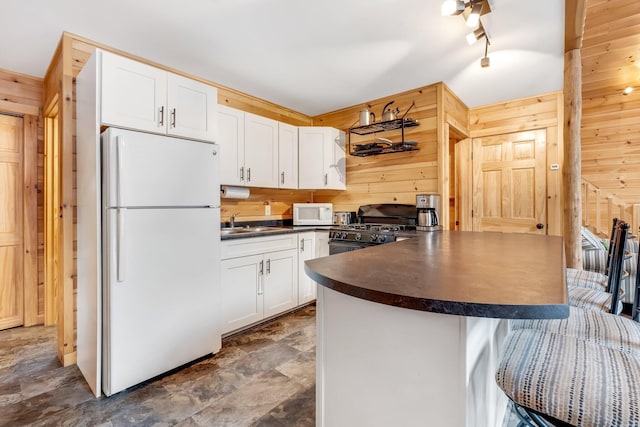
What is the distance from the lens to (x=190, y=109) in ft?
7.61

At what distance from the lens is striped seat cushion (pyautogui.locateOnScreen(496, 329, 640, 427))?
68 centimetres

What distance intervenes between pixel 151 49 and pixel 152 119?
780mm

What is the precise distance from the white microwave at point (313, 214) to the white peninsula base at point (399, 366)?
263cm

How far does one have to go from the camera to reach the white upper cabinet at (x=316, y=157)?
12.3 feet

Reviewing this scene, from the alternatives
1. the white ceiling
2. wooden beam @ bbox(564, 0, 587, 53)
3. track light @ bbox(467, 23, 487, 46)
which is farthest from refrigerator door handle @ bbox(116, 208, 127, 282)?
wooden beam @ bbox(564, 0, 587, 53)

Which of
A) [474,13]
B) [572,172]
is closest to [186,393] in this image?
[474,13]

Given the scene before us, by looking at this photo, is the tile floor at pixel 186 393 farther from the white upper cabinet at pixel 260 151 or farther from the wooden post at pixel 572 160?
Answer: the wooden post at pixel 572 160

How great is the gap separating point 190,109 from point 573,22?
2.78 metres

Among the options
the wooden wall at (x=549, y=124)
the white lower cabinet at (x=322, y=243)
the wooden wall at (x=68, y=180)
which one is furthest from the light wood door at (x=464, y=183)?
the wooden wall at (x=68, y=180)

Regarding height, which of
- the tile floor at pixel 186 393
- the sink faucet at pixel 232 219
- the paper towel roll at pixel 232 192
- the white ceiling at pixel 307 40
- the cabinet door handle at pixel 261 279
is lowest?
the tile floor at pixel 186 393

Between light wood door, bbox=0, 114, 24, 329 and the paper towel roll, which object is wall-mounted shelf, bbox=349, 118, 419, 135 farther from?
light wood door, bbox=0, 114, 24, 329

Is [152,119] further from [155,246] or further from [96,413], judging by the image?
[96,413]

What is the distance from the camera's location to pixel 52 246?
2936mm

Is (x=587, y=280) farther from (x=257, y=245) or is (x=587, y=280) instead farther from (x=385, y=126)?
(x=257, y=245)
